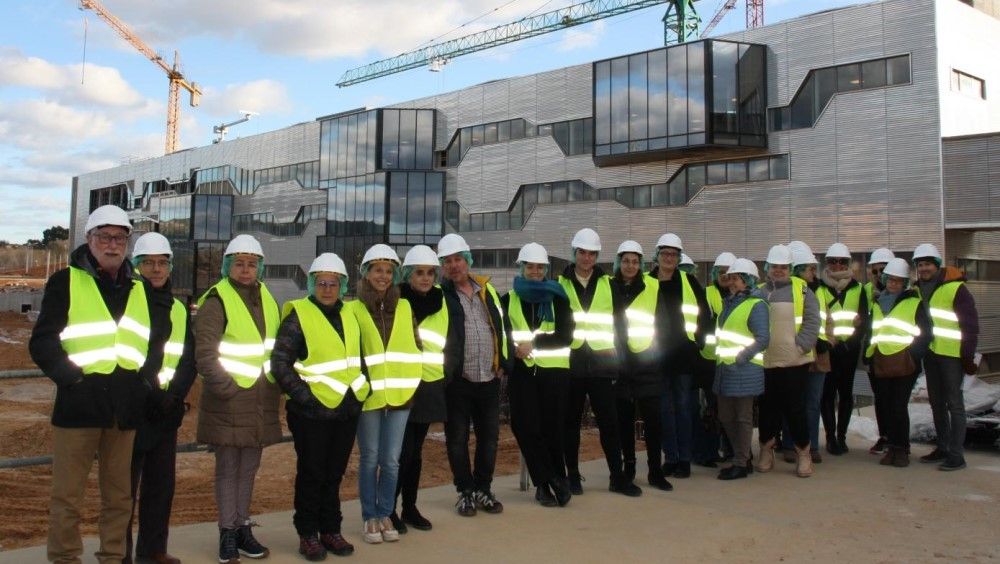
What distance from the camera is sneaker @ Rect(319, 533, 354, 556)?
4438 millimetres

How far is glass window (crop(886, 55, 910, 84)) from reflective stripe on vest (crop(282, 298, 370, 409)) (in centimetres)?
2311

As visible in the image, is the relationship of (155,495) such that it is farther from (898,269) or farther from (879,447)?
(879,447)

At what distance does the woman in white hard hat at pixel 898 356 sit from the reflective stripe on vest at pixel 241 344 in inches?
226

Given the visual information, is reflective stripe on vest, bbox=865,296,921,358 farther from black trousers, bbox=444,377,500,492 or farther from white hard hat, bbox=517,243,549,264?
Answer: black trousers, bbox=444,377,500,492

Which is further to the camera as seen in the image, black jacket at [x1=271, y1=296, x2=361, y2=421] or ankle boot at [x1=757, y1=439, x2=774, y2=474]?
ankle boot at [x1=757, y1=439, x2=774, y2=474]

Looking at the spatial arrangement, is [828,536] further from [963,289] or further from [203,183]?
[203,183]

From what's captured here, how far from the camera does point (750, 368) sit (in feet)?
21.4

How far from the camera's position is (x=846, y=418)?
7.93m

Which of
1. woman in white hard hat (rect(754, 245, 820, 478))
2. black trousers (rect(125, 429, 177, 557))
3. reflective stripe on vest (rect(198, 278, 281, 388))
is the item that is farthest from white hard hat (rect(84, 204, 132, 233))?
woman in white hard hat (rect(754, 245, 820, 478))

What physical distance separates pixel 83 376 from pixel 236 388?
811 mm

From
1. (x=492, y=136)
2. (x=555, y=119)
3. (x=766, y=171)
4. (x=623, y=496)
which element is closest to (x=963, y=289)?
(x=623, y=496)

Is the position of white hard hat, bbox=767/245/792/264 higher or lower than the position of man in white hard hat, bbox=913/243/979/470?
higher

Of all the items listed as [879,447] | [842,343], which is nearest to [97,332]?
[842,343]

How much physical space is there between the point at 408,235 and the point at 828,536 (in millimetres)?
33489
